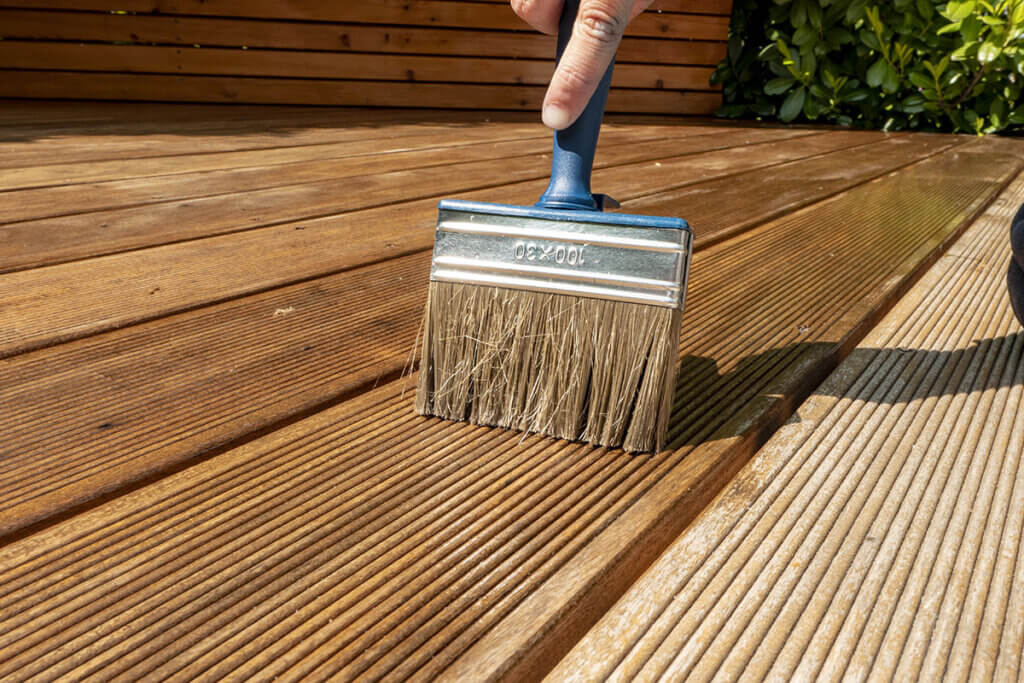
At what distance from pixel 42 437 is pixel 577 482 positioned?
1.60 feet

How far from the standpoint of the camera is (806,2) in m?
4.16

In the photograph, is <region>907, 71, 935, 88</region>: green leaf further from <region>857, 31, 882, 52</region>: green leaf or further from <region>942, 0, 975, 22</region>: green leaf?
<region>942, 0, 975, 22</region>: green leaf

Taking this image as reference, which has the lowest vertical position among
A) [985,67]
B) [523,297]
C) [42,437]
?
[42,437]

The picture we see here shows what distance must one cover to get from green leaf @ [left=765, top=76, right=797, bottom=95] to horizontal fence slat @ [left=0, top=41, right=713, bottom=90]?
523 millimetres

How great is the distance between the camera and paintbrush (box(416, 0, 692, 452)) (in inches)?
32.2

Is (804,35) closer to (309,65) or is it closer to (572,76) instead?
(309,65)

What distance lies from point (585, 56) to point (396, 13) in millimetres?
3914

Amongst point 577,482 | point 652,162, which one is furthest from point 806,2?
point 577,482

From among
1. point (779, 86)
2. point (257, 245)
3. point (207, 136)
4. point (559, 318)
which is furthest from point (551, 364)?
point (779, 86)

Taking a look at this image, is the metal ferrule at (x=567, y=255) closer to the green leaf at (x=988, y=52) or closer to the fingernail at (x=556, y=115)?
the fingernail at (x=556, y=115)

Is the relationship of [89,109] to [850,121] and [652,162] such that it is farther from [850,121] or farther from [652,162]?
[850,121]

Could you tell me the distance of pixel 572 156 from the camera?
94 cm

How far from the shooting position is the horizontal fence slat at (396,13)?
4.09 metres

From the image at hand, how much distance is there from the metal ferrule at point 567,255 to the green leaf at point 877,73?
3.74 metres
